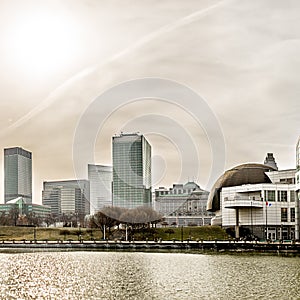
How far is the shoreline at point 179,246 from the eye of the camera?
85.9 meters

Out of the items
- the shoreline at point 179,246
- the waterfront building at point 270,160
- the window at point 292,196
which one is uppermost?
the waterfront building at point 270,160

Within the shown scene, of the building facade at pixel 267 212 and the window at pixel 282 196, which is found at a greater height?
the window at pixel 282 196

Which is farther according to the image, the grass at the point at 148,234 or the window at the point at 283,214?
the grass at the point at 148,234

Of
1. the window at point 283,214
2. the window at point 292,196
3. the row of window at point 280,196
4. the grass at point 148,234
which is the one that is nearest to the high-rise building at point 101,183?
the grass at point 148,234

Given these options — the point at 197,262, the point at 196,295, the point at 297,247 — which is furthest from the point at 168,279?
→ the point at 297,247

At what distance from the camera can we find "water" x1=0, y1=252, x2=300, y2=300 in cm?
4078

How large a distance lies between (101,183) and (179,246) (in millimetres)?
85769

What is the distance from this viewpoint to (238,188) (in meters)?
129

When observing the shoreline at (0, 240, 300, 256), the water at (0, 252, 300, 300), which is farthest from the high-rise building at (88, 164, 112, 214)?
the water at (0, 252, 300, 300)

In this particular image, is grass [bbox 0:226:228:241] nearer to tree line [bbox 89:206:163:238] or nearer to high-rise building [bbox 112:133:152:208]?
tree line [bbox 89:206:163:238]

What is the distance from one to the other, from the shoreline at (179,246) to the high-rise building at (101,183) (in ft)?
150

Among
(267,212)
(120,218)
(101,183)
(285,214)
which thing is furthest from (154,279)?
(101,183)

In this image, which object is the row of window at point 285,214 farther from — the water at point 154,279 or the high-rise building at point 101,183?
the water at point 154,279

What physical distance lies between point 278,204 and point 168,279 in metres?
75.5
